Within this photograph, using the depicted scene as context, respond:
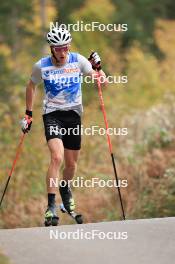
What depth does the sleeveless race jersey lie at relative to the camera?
11023 mm

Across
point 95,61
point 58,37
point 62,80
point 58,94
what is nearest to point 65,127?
point 58,94

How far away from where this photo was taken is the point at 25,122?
11.3 metres

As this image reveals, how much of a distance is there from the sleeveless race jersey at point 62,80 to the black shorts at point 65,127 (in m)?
0.08

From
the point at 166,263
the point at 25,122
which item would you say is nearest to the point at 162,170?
the point at 25,122

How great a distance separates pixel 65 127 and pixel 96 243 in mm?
2207

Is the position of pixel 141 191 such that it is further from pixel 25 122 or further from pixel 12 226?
pixel 25 122

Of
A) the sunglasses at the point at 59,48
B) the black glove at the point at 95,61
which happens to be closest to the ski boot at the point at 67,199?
the black glove at the point at 95,61

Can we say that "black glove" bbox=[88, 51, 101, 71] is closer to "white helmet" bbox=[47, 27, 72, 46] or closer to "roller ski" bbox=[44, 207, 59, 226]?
"white helmet" bbox=[47, 27, 72, 46]

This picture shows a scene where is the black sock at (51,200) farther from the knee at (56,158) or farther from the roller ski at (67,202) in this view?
the roller ski at (67,202)

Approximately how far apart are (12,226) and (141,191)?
2.32 meters

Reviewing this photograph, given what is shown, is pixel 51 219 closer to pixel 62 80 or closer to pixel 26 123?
pixel 26 123

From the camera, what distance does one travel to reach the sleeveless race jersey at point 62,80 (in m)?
11.0

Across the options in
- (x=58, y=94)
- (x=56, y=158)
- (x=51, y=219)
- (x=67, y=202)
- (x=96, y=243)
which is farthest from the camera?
(x=67, y=202)

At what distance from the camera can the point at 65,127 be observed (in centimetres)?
1130
